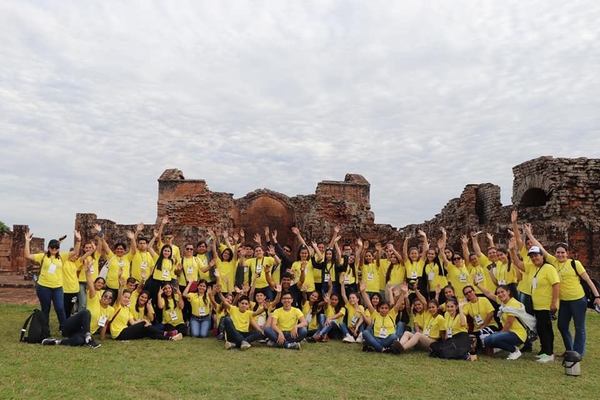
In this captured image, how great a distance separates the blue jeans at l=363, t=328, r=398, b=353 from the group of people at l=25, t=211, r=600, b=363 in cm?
2

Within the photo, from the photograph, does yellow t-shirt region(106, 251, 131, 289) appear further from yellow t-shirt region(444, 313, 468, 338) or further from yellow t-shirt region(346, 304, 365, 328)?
yellow t-shirt region(444, 313, 468, 338)

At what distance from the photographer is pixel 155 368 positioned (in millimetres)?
6320

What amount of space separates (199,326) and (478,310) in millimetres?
4673

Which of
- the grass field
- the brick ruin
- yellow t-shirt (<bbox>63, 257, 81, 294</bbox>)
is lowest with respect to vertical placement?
the grass field

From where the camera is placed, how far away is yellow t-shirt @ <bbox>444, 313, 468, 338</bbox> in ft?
24.8

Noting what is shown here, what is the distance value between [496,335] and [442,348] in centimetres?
84

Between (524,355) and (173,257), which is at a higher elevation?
(173,257)

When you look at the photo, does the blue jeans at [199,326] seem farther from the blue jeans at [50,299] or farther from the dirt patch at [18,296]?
the dirt patch at [18,296]

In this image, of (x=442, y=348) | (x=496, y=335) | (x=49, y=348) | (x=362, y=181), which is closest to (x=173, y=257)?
(x=49, y=348)

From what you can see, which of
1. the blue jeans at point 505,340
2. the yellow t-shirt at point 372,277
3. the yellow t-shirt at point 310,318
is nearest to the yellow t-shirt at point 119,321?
the yellow t-shirt at point 310,318

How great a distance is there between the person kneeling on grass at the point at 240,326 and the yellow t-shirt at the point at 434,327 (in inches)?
102

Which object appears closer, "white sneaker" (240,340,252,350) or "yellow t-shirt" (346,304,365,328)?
"white sneaker" (240,340,252,350)

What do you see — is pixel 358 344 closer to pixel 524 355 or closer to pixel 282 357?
pixel 282 357

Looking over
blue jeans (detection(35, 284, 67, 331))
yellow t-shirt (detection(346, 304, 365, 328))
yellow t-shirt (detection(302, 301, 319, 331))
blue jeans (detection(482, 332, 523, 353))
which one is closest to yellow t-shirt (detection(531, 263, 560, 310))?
blue jeans (detection(482, 332, 523, 353))
